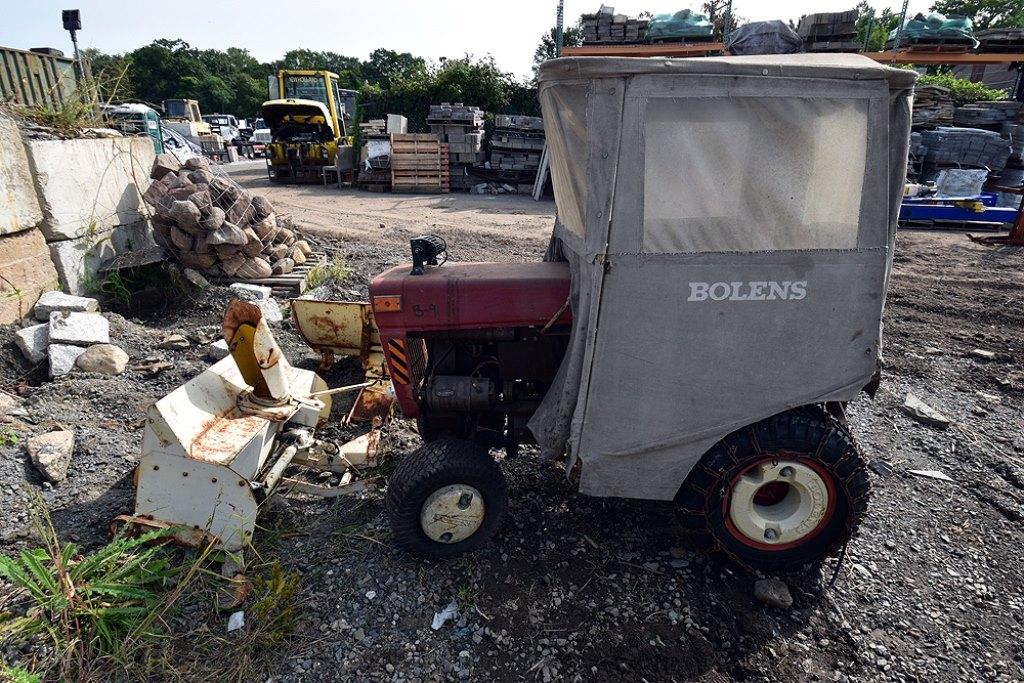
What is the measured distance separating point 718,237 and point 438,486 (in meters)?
1.70

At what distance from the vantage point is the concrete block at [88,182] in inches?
209

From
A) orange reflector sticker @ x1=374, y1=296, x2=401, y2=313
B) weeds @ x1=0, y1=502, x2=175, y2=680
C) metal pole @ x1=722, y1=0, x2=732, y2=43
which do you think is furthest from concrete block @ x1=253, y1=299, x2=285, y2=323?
metal pole @ x1=722, y1=0, x2=732, y2=43

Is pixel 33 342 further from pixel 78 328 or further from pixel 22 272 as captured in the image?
pixel 22 272

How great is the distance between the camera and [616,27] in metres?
15.9

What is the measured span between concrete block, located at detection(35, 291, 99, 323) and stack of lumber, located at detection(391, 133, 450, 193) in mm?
11635

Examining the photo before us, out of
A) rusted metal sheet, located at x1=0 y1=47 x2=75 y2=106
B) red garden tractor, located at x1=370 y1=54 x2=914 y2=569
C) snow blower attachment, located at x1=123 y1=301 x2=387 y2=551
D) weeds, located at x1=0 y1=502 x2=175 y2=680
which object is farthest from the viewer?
rusted metal sheet, located at x1=0 y1=47 x2=75 y2=106

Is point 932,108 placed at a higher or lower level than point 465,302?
higher

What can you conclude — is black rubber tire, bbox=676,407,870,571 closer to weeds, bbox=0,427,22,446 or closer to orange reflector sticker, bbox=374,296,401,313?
orange reflector sticker, bbox=374,296,401,313

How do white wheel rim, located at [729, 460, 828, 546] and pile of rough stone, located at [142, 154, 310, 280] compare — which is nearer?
white wheel rim, located at [729, 460, 828, 546]

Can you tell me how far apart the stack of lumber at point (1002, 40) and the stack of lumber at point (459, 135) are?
13289mm

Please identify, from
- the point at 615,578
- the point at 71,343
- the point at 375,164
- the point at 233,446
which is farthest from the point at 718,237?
the point at 375,164

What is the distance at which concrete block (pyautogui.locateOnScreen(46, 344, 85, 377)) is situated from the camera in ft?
14.7

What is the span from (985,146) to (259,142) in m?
28.7

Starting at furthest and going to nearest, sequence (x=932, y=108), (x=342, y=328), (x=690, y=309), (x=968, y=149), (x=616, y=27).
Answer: (x=616, y=27), (x=932, y=108), (x=968, y=149), (x=342, y=328), (x=690, y=309)
